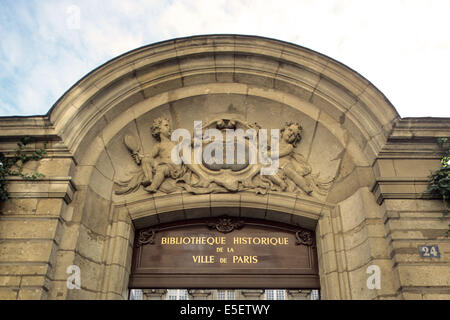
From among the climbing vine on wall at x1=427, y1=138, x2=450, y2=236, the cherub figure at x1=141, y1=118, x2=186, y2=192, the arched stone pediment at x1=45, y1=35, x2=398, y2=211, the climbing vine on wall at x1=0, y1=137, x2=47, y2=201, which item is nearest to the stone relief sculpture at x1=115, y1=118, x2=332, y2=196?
the cherub figure at x1=141, y1=118, x2=186, y2=192

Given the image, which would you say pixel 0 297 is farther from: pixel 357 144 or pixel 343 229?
pixel 357 144

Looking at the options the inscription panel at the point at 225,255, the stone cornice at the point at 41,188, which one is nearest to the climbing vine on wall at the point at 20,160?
the stone cornice at the point at 41,188

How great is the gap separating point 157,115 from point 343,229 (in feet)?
11.3

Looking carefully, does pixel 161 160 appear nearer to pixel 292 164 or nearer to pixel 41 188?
pixel 41 188

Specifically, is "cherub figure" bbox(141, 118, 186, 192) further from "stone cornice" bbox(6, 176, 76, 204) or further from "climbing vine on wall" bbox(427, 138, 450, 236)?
"climbing vine on wall" bbox(427, 138, 450, 236)

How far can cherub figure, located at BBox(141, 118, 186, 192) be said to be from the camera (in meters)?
6.84

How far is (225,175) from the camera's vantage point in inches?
273

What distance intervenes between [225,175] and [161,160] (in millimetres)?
1054

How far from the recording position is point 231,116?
7.43 m

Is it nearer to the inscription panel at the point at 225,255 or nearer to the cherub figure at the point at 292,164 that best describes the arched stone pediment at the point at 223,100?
the cherub figure at the point at 292,164

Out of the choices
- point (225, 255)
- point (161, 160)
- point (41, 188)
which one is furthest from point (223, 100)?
point (41, 188)

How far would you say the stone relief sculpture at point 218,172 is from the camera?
6797mm
